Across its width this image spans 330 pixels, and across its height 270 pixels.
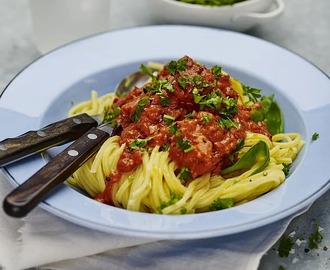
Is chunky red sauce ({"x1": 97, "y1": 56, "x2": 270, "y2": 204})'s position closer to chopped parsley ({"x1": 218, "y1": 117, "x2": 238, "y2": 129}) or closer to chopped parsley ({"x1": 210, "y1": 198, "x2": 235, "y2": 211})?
chopped parsley ({"x1": 218, "y1": 117, "x2": 238, "y2": 129})

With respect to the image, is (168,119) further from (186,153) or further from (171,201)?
(171,201)

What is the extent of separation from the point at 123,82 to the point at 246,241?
1249 mm

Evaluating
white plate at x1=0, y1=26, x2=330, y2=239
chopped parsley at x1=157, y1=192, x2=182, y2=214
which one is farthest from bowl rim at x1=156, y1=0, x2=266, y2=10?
chopped parsley at x1=157, y1=192, x2=182, y2=214

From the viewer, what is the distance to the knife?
Result: 205 centimetres

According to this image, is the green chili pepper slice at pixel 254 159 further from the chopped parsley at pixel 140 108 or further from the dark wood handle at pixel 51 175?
the dark wood handle at pixel 51 175

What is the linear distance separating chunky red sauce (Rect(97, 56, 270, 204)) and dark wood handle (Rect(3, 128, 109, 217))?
14 centimetres

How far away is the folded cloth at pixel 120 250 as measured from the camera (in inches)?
88.7

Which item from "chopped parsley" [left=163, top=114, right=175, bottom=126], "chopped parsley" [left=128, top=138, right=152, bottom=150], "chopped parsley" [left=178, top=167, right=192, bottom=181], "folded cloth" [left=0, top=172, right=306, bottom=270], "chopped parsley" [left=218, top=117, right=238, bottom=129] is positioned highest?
"chopped parsley" [left=163, top=114, right=175, bottom=126]


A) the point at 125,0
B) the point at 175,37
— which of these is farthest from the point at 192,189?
the point at 125,0

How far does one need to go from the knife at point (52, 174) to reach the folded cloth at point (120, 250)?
204 mm

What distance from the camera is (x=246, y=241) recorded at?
2307mm

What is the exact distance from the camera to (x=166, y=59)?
3396 mm

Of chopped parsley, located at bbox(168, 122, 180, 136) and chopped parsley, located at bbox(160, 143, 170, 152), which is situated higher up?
chopped parsley, located at bbox(168, 122, 180, 136)

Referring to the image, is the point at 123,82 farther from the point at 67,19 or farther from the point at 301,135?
the point at 301,135
